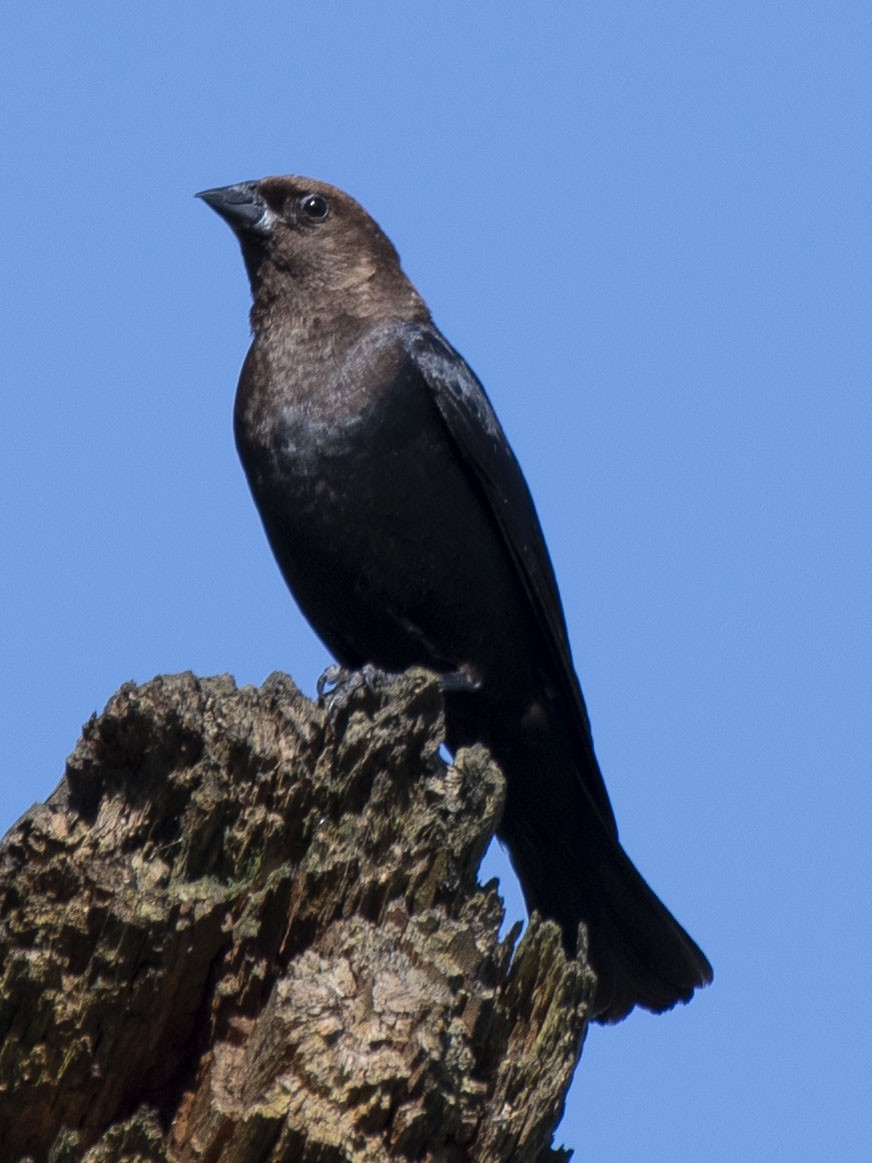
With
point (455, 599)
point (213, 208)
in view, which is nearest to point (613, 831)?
point (455, 599)

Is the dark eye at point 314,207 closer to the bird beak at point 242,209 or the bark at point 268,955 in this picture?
the bird beak at point 242,209

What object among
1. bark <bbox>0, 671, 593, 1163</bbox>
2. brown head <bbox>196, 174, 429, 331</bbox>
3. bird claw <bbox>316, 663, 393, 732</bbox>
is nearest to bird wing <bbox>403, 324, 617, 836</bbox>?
brown head <bbox>196, 174, 429, 331</bbox>

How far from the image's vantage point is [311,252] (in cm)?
653

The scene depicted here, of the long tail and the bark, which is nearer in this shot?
the bark

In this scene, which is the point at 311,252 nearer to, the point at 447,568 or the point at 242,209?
the point at 242,209

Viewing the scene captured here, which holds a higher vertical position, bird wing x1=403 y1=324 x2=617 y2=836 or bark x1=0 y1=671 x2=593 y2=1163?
bird wing x1=403 y1=324 x2=617 y2=836

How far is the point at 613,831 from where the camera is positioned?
235 inches

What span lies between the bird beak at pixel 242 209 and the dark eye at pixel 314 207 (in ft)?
0.41

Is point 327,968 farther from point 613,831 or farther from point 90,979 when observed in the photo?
point 613,831

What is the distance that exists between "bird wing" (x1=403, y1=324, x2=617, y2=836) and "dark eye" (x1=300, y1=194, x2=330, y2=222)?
79cm

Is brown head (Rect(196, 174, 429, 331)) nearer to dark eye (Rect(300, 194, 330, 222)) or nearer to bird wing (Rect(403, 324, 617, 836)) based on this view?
dark eye (Rect(300, 194, 330, 222))

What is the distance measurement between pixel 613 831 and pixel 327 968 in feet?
7.71

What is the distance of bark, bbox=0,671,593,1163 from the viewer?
361 cm

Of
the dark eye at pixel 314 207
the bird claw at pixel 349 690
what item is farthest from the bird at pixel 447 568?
the bird claw at pixel 349 690
